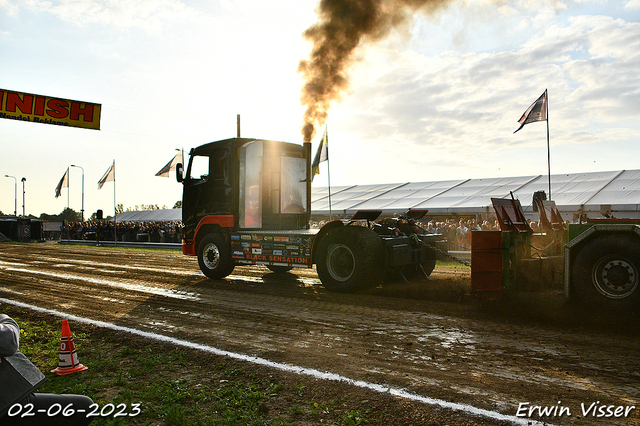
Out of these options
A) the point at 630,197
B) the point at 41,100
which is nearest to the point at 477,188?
the point at 630,197

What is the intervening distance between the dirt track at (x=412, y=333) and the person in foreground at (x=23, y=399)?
7.98 feet

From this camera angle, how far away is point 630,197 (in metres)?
19.7

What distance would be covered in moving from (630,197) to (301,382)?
69.6 ft

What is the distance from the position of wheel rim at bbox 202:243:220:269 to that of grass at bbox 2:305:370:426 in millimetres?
5240

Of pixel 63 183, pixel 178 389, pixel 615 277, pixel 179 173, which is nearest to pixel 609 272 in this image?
pixel 615 277

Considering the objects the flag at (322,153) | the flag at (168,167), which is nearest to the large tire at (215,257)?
the flag at (322,153)

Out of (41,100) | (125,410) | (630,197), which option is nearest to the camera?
(125,410)

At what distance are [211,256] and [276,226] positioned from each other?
179 cm

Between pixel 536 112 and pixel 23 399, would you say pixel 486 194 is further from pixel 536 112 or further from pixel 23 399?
pixel 23 399

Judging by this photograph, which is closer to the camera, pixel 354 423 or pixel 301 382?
pixel 354 423

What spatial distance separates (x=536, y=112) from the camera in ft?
64.0

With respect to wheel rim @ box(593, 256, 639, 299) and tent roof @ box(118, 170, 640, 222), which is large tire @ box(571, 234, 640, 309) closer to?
wheel rim @ box(593, 256, 639, 299)

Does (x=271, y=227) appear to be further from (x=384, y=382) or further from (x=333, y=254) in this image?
(x=384, y=382)

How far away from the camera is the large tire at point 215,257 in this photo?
34.7ft
